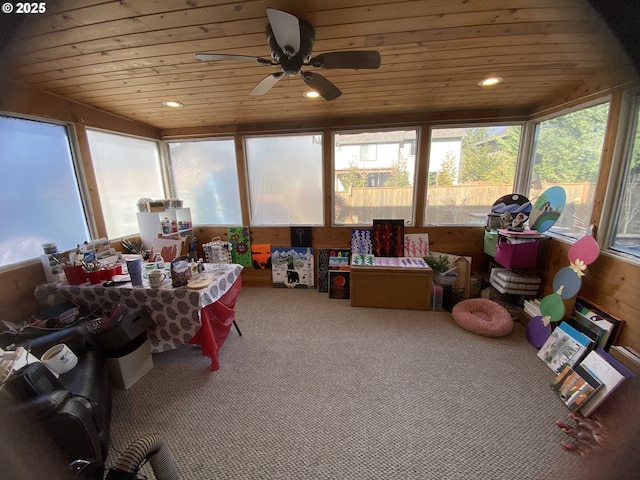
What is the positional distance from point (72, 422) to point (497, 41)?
2782 mm

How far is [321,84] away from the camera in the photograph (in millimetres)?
1498

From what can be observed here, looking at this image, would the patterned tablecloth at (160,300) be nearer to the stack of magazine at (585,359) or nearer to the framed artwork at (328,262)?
the framed artwork at (328,262)

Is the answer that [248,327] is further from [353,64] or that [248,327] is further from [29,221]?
[353,64]

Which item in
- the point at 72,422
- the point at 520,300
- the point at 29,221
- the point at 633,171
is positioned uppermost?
the point at 633,171

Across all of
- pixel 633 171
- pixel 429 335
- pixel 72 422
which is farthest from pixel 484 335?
pixel 72 422

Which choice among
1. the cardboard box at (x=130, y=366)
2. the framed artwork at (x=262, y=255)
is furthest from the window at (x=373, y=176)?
the cardboard box at (x=130, y=366)

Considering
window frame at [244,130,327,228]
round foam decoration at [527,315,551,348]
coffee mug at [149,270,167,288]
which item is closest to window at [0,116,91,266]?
coffee mug at [149,270,167,288]

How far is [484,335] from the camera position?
2096mm

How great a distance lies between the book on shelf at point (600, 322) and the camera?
1.61 m

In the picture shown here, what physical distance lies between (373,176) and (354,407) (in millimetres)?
2465

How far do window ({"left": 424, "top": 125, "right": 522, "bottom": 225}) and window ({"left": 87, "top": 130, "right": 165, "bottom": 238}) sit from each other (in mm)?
3631

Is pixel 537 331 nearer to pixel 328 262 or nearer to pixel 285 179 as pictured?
pixel 328 262

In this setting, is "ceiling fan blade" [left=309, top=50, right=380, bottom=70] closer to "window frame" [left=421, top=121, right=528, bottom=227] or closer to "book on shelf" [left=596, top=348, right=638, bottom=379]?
"window frame" [left=421, top=121, right=528, bottom=227]

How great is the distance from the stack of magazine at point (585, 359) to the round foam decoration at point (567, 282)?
110mm
